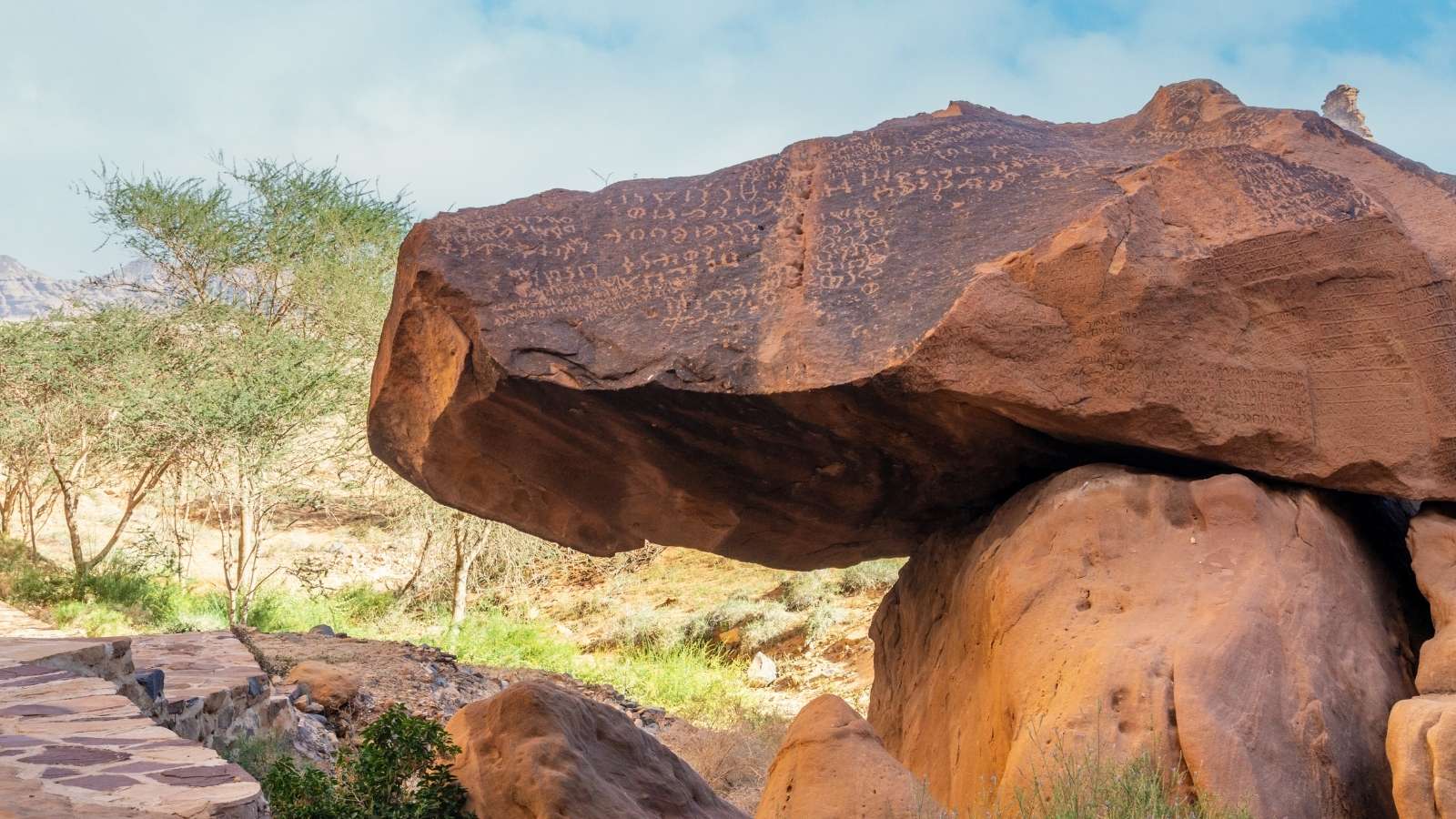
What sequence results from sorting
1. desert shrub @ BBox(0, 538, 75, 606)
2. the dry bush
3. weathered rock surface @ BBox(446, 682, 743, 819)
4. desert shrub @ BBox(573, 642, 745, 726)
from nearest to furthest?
weathered rock surface @ BBox(446, 682, 743, 819), the dry bush, desert shrub @ BBox(573, 642, 745, 726), desert shrub @ BBox(0, 538, 75, 606)

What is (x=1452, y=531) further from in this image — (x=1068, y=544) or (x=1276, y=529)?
(x=1068, y=544)

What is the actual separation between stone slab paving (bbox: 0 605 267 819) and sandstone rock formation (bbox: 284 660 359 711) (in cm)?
279

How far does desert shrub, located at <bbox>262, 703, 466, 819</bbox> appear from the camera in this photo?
4.76 m

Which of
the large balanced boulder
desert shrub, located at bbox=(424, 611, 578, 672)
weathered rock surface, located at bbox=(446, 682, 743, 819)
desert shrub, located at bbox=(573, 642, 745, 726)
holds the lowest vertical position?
desert shrub, located at bbox=(573, 642, 745, 726)

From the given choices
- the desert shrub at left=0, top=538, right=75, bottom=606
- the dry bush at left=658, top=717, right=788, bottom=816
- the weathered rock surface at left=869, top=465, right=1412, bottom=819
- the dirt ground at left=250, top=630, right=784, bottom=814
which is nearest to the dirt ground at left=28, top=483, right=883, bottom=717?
the desert shrub at left=0, top=538, right=75, bottom=606

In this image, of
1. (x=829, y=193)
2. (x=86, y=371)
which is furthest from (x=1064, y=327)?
(x=86, y=371)

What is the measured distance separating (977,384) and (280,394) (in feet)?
32.0

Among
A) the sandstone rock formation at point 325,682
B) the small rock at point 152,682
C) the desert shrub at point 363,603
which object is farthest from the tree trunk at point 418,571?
the small rock at point 152,682

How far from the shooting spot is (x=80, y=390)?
1448 cm

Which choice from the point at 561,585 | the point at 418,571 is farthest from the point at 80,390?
the point at 561,585

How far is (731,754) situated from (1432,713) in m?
5.86

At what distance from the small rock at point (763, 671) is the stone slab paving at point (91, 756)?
9008 millimetres

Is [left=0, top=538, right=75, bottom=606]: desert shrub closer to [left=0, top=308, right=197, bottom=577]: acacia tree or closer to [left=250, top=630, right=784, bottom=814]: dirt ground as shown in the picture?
[left=0, top=308, right=197, bottom=577]: acacia tree

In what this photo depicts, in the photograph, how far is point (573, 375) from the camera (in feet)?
17.4
